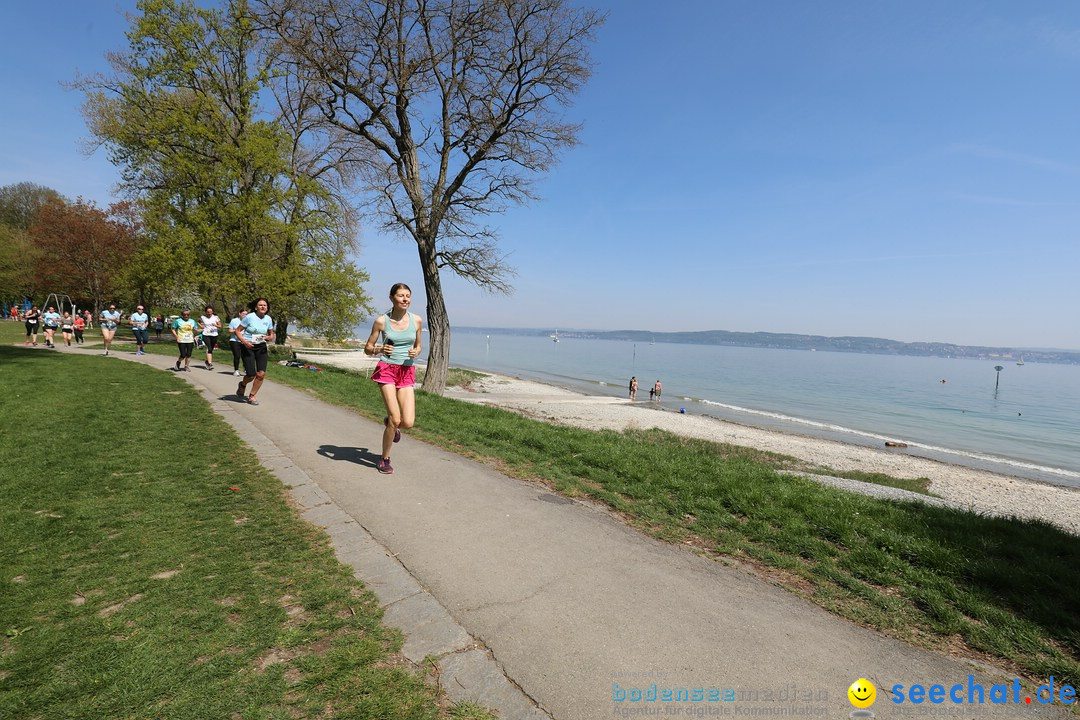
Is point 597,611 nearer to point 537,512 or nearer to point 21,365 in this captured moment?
point 537,512

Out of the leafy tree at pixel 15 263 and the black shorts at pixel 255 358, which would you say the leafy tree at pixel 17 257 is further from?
the black shorts at pixel 255 358

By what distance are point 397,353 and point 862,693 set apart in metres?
4.93

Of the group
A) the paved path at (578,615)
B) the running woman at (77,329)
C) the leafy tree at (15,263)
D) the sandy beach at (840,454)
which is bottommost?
the sandy beach at (840,454)

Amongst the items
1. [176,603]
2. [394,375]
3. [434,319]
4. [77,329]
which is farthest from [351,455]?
[77,329]

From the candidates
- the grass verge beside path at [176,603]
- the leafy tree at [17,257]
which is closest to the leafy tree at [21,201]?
the leafy tree at [17,257]

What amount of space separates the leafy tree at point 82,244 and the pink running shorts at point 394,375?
1582 inches

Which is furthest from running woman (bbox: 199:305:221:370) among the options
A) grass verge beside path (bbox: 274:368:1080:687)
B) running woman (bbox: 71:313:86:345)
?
running woman (bbox: 71:313:86:345)

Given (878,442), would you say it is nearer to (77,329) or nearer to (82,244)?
(77,329)

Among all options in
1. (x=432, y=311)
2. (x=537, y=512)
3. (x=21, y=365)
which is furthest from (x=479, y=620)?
(x=21, y=365)

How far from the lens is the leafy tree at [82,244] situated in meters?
35.8

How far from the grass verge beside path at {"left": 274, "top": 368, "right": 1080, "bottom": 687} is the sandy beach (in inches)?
110

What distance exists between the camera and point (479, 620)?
300 cm

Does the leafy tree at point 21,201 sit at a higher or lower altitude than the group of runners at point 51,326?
higher

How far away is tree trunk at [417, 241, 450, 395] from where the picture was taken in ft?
51.0
